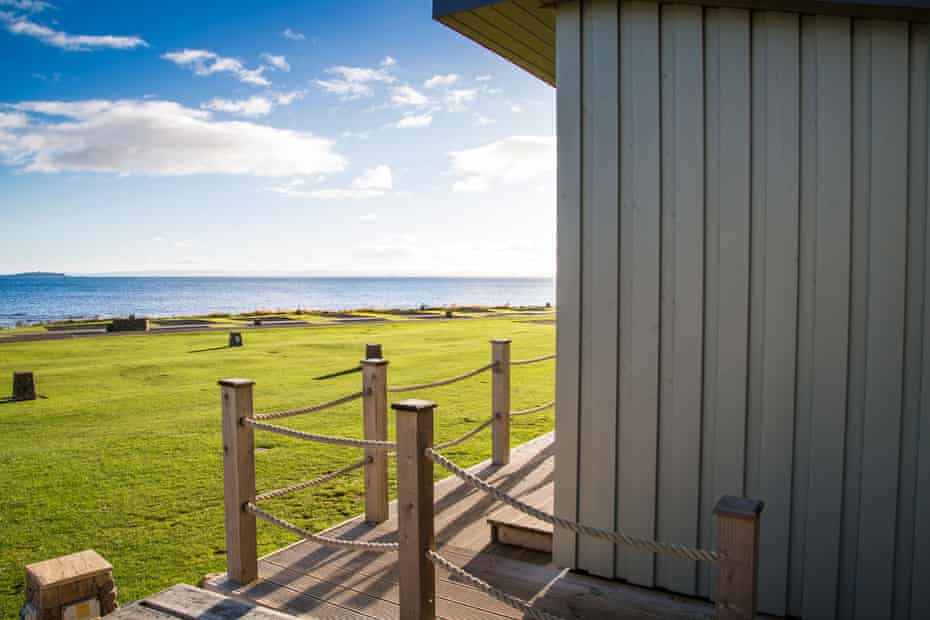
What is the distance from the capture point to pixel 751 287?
10.8 ft

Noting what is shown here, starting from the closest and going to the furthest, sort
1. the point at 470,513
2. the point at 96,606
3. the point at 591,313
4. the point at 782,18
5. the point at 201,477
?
1. the point at 96,606
2. the point at 782,18
3. the point at 591,313
4. the point at 470,513
5. the point at 201,477

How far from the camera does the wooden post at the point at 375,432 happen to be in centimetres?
450

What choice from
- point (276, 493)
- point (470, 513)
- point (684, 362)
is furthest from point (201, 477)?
point (684, 362)

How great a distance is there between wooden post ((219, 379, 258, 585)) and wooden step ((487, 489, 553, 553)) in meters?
1.64

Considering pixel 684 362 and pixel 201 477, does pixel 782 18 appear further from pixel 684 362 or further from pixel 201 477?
pixel 201 477

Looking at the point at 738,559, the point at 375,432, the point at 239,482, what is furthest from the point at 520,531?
the point at 738,559

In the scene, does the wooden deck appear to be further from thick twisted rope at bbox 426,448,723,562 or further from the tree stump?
the tree stump

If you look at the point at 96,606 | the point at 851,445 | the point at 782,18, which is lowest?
the point at 96,606

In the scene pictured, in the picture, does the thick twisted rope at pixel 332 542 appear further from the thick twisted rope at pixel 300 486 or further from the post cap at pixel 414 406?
the post cap at pixel 414 406

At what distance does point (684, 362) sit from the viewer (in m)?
3.41

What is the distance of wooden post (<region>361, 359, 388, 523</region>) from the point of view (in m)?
4.50

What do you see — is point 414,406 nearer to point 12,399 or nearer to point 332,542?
point 332,542

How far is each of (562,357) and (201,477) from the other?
4204 millimetres

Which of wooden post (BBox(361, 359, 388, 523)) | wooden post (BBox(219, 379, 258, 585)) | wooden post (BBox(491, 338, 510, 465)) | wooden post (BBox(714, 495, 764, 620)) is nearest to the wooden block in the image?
wooden post (BBox(219, 379, 258, 585))
